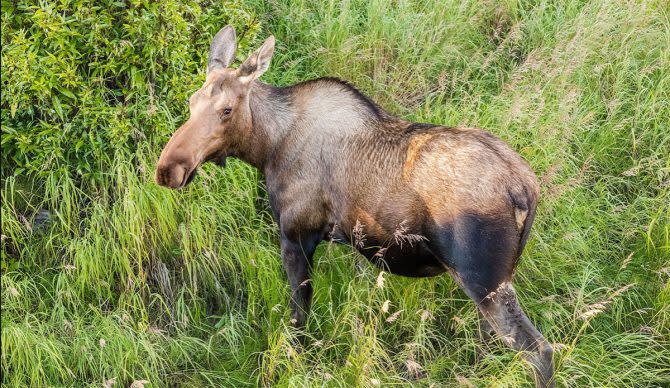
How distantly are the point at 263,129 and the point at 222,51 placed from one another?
630 millimetres

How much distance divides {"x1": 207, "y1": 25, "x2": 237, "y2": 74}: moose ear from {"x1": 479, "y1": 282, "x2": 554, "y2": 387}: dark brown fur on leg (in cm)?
245

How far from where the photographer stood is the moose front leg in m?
6.28

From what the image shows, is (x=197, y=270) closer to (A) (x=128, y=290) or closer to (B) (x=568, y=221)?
(A) (x=128, y=290)

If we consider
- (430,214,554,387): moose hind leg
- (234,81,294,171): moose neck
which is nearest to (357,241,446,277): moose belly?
(430,214,554,387): moose hind leg

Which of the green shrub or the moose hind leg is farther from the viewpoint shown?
the green shrub

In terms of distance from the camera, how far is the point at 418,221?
571 centimetres

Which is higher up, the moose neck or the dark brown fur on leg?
the moose neck

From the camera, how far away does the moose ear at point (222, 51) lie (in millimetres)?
6453

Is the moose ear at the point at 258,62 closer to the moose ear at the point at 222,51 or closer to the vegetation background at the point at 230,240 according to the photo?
the moose ear at the point at 222,51

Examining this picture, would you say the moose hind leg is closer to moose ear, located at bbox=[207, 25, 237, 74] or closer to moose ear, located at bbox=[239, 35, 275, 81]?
moose ear, located at bbox=[239, 35, 275, 81]

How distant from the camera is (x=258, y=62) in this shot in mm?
6191

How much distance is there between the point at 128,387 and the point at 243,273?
118 centimetres

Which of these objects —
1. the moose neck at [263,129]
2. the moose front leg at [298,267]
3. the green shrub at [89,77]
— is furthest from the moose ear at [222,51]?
the moose front leg at [298,267]

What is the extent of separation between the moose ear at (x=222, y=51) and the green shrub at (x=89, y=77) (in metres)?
0.44
